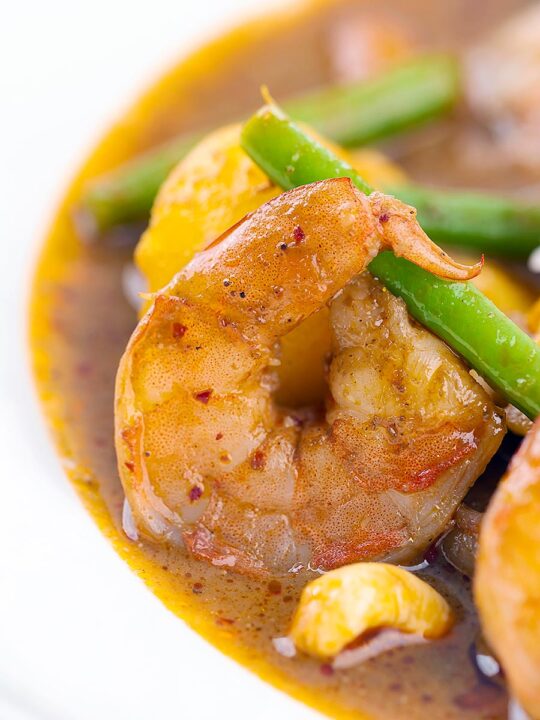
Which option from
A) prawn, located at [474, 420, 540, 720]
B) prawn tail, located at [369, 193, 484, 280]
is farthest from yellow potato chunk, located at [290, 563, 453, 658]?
prawn tail, located at [369, 193, 484, 280]

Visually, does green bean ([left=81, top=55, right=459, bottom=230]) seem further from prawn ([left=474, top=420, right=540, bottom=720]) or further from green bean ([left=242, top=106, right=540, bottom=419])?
prawn ([left=474, top=420, right=540, bottom=720])

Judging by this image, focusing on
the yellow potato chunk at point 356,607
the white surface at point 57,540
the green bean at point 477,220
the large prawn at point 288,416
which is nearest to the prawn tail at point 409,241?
the large prawn at point 288,416

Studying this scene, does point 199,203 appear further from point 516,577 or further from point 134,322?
point 516,577

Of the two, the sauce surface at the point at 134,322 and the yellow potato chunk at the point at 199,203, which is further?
the yellow potato chunk at the point at 199,203

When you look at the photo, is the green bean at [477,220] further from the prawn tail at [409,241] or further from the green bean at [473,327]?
the prawn tail at [409,241]

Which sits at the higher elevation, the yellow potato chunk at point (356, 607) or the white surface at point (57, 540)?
the white surface at point (57, 540)

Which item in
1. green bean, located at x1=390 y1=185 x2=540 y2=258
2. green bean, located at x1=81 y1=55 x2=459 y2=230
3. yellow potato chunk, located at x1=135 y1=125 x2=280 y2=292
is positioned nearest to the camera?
yellow potato chunk, located at x1=135 y1=125 x2=280 y2=292

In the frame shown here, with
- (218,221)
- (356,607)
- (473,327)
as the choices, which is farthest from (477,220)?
(356,607)
